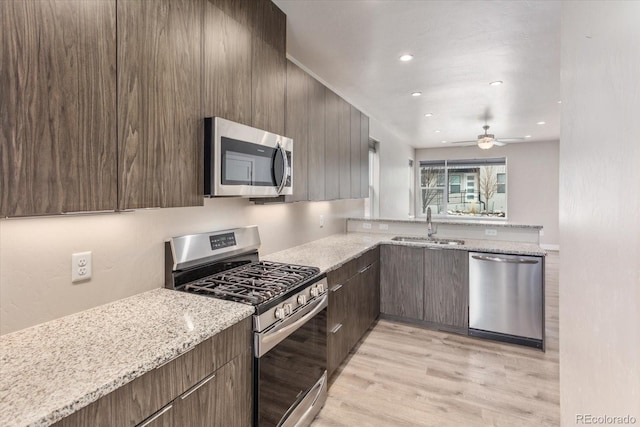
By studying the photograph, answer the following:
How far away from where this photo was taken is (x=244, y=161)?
68.6 inches

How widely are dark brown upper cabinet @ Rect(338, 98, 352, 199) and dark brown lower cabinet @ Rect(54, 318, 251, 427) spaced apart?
2150 millimetres

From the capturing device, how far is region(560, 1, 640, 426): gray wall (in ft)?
1.49

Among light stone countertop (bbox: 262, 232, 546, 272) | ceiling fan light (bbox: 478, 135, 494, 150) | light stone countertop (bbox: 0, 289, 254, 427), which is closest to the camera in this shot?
light stone countertop (bbox: 0, 289, 254, 427)

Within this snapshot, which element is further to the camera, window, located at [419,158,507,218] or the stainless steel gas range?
window, located at [419,158,507,218]

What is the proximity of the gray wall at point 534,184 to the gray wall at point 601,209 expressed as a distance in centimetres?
818

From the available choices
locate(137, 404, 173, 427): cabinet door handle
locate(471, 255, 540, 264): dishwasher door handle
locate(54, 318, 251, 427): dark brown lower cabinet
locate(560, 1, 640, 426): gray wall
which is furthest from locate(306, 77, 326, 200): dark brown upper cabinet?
locate(560, 1, 640, 426): gray wall

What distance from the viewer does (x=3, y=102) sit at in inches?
34.4

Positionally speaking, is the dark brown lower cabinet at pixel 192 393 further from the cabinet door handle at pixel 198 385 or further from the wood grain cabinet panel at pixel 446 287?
the wood grain cabinet panel at pixel 446 287

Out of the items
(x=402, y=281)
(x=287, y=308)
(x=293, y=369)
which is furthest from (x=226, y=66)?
(x=402, y=281)

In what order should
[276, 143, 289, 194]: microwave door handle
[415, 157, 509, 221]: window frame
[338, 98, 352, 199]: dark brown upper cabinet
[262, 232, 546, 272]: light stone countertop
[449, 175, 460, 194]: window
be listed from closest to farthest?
[276, 143, 289, 194]: microwave door handle
[262, 232, 546, 272]: light stone countertop
[338, 98, 352, 199]: dark brown upper cabinet
[415, 157, 509, 221]: window frame
[449, 175, 460, 194]: window

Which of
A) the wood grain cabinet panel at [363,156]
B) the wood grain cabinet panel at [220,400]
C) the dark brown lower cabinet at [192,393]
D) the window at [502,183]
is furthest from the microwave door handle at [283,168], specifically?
the window at [502,183]

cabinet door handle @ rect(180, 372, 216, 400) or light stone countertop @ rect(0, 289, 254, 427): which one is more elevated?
light stone countertop @ rect(0, 289, 254, 427)

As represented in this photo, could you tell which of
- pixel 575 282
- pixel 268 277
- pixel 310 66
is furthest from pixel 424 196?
pixel 575 282

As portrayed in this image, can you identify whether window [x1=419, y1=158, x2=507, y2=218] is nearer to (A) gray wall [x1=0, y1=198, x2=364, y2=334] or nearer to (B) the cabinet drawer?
(B) the cabinet drawer
